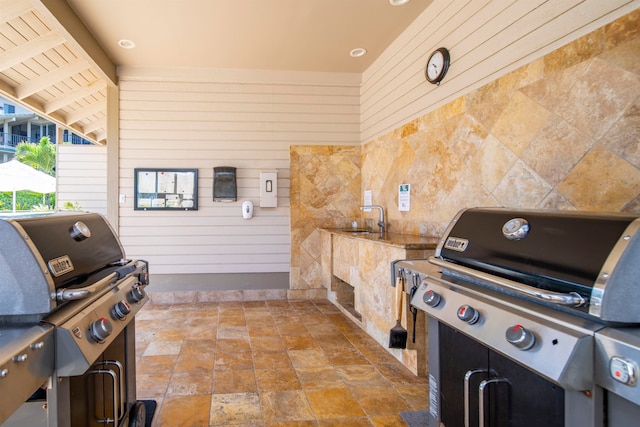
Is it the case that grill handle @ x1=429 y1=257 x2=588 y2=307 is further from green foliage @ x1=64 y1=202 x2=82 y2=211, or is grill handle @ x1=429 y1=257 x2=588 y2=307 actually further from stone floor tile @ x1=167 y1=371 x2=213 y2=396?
green foliage @ x1=64 y1=202 x2=82 y2=211

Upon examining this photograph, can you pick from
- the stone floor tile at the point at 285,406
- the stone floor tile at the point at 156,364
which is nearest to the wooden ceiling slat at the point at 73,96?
the stone floor tile at the point at 156,364

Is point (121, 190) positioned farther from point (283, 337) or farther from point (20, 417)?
point (20, 417)

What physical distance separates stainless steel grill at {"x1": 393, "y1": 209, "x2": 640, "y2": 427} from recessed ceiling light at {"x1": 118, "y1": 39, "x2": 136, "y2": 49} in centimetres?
415

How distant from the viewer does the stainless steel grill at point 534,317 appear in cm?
90

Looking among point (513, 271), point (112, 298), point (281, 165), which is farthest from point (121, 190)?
point (513, 271)

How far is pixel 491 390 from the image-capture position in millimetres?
1312

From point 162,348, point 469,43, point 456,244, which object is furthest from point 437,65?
point 162,348

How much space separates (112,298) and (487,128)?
2.48m

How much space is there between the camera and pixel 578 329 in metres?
0.93

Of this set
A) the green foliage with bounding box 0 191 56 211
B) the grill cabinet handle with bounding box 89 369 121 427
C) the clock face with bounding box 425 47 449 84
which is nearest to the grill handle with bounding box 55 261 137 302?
the grill cabinet handle with bounding box 89 369 121 427

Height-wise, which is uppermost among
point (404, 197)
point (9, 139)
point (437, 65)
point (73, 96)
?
point (9, 139)

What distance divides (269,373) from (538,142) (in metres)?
2.44

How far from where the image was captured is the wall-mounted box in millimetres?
4996

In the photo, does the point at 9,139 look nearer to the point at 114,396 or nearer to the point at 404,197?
the point at 404,197
